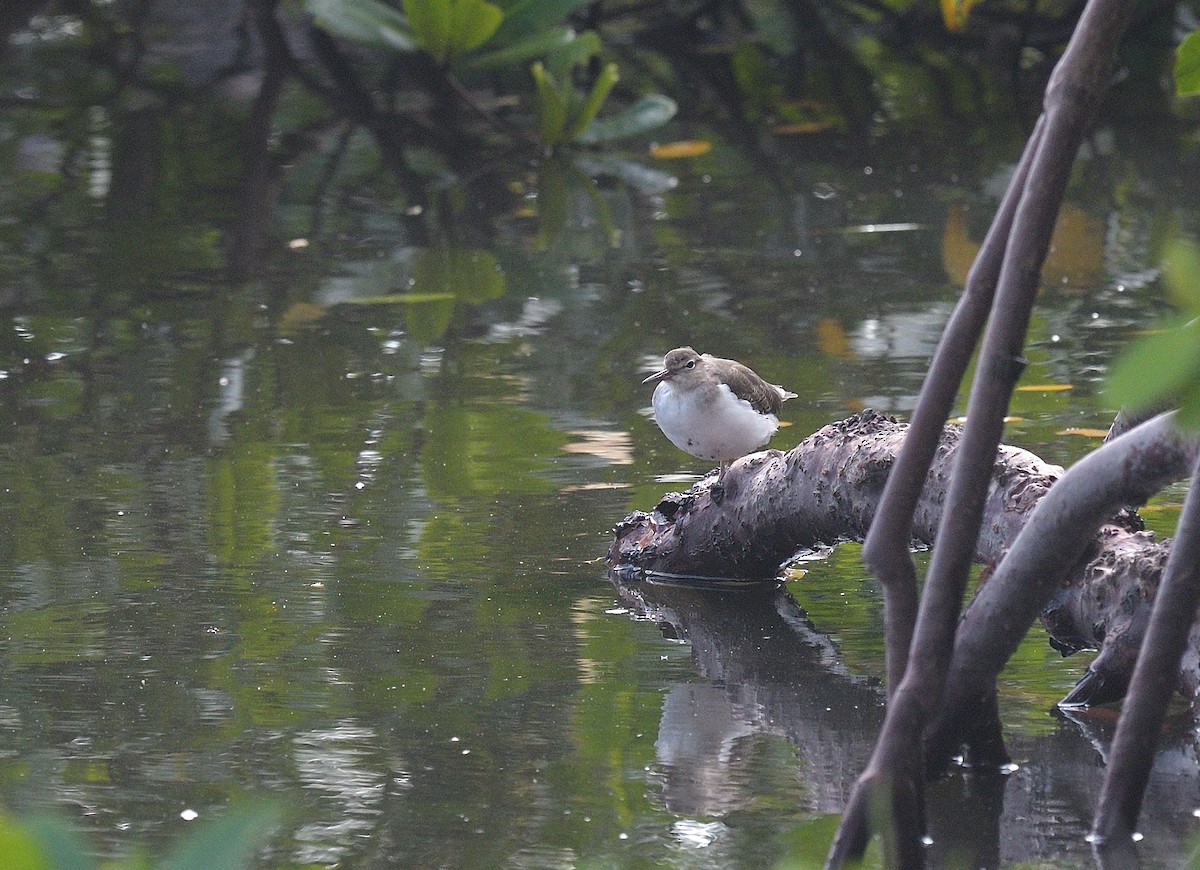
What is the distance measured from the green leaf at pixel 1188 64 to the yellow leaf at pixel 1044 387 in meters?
3.04

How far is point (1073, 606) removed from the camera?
12.0 ft

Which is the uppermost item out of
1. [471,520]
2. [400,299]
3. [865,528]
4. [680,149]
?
[680,149]

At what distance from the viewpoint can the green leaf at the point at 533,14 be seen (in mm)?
10315

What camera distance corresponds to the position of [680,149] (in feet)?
34.6

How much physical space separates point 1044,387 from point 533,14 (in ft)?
17.3

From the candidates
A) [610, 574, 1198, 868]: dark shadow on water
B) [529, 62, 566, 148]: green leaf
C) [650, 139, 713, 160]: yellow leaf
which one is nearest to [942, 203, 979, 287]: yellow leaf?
[650, 139, 713, 160]: yellow leaf

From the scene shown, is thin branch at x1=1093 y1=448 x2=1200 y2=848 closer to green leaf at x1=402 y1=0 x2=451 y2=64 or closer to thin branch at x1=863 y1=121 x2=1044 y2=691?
thin branch at x1=863 y1=121 x2=1044 y2=691

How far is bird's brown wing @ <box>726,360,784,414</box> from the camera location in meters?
4.72

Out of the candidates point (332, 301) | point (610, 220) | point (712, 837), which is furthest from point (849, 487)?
point (610, 220)

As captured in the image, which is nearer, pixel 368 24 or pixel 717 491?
pixel 717 491

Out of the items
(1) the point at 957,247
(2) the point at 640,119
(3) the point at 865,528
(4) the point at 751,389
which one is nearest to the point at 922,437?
(3) the point at 865,528

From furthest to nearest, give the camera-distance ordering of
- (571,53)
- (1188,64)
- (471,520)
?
(571,53), (471,520), (1188,64)

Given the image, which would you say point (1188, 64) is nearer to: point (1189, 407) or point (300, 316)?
point (1189, 407)

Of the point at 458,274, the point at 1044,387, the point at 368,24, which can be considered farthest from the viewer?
the point at 368,24
